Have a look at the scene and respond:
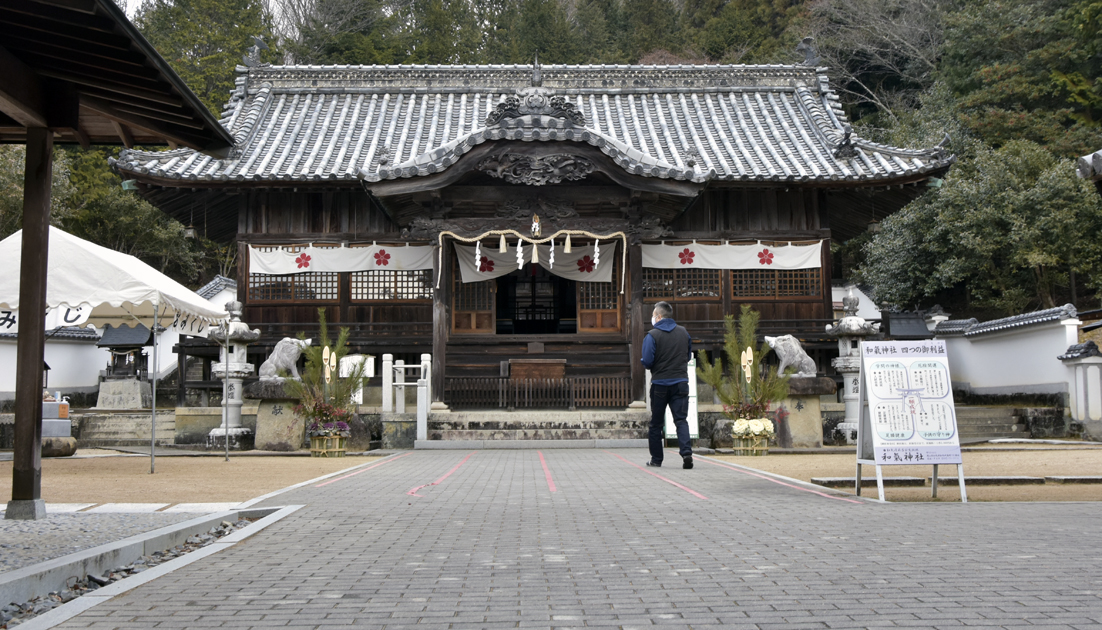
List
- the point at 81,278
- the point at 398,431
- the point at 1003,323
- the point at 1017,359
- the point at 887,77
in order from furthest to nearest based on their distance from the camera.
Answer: the point at 887,77 → the point at 1003,323 → the point at 1017,359 → the point at 398,431 → the point at 81,278

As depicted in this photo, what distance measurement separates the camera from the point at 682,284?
20812 millimetres

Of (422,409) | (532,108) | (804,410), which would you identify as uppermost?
(532,108)

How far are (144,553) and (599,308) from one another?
15.5 m

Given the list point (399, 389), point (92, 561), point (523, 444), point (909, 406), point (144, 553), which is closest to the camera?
point (92, 561)

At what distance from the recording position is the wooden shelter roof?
5688 mm

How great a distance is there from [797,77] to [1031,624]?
23.1m

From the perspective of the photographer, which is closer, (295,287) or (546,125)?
(546,125)

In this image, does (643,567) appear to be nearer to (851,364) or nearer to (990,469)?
(990,469)

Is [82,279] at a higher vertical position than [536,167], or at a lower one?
lower

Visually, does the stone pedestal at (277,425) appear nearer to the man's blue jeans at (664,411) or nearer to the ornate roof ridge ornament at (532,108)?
the ornate roof ridge ornament at (532,108)

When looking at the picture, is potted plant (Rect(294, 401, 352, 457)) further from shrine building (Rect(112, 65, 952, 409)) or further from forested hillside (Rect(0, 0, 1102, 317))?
forested hillside (Rect(0, 0, 1102, 317))

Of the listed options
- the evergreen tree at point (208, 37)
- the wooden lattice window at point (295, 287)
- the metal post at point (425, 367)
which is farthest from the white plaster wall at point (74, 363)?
the metal post at point (425, 367)

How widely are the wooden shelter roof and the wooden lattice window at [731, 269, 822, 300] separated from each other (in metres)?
15.1

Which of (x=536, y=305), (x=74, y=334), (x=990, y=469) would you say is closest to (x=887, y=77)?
(x=536, y=305)
